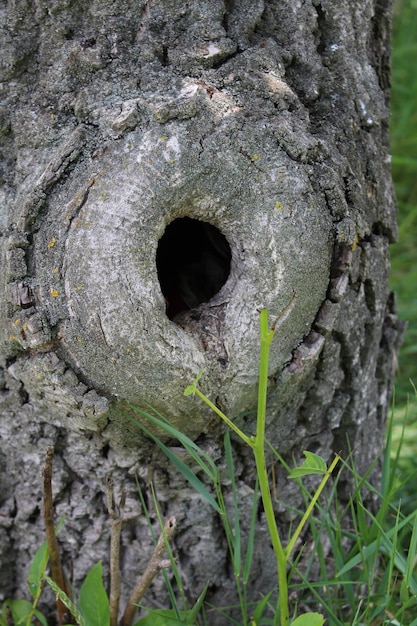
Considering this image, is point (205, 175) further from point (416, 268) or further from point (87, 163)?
point (416, 268)

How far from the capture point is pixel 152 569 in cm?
132

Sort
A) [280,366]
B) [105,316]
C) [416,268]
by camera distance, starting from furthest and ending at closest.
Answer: [416,268], [280,366], [105,316]

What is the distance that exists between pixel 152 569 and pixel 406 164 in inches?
102

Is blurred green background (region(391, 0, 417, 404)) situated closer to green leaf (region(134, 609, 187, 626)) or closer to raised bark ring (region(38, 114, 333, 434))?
raised bark ring (region(38, 114, 333, 434))

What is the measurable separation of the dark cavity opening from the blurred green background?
50.3 inches

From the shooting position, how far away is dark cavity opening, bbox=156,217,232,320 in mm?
1705

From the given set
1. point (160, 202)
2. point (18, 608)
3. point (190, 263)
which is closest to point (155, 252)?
point (160, 202)

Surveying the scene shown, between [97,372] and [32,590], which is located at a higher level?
[97,372]

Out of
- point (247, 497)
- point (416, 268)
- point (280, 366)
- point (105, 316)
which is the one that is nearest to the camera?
point (105, 316)

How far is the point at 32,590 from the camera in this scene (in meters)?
1.44

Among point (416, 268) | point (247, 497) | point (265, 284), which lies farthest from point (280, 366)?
point (416, 268)

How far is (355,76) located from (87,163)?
61 cm

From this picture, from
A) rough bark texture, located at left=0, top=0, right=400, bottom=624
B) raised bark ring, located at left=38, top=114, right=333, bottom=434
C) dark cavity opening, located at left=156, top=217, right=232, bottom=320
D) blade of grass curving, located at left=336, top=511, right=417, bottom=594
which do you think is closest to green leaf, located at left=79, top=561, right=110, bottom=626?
rough bark texture, located at left=0, top=0, right=400, bottom=624

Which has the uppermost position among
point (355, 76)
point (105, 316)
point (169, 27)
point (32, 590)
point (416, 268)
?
point (169, 27)
